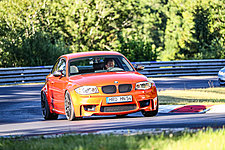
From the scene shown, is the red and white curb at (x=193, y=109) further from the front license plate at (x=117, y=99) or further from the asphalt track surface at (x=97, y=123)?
the front license plate at (x=117, y=99)

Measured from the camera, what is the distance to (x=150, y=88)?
11.1 m

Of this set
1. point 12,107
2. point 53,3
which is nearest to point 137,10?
point 53,3

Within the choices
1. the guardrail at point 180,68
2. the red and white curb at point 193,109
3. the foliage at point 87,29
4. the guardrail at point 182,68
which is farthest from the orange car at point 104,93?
the guardrail at point 182,68

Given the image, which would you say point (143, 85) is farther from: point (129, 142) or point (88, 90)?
point (129, 142)

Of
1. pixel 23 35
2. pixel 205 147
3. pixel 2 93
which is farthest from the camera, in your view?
pixel 23 35

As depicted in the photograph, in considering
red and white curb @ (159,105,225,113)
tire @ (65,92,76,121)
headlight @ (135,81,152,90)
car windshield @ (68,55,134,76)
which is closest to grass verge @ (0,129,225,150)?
tire @ (65,92,76,121)

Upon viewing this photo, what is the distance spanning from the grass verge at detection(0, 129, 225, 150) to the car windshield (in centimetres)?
425

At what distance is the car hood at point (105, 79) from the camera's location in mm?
10859

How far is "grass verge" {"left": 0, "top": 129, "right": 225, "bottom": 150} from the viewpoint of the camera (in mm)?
6391

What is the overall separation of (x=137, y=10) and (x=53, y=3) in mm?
7485

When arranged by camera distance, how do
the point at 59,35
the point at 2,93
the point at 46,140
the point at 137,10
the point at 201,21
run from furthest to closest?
1. the point at 201,21
2. the point at 137,10
3. the point at 59,35
4. the point at 2,93
5. the point at 46,140

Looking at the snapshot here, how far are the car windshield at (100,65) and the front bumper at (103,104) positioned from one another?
1181mm

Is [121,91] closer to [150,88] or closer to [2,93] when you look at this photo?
[150,88]

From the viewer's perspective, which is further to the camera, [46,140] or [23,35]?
[23,35]
